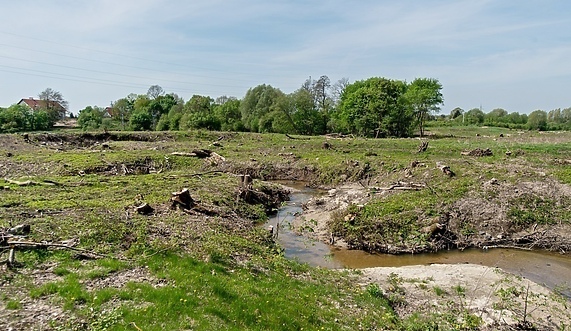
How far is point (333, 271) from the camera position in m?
15.6

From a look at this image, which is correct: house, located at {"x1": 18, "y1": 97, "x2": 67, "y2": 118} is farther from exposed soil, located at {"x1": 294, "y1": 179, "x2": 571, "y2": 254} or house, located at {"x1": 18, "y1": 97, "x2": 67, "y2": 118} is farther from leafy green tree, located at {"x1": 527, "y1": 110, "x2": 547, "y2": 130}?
leafy green tree, located at {"x1": 527, "y1": 110, "x2": 547, "y2": 130}

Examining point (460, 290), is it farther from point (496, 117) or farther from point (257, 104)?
point (496, 117)

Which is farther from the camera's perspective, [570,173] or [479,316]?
[570,173]

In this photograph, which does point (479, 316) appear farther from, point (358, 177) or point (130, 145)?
point (130, 145)

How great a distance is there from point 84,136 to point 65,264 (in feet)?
159

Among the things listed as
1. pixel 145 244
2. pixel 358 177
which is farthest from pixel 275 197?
pixel 145 244

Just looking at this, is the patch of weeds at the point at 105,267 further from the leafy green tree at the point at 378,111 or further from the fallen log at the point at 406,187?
the leafy green tree at the point at 378,111

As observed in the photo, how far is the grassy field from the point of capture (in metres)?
9.93

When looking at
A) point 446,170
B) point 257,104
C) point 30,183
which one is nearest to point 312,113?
point 257,104

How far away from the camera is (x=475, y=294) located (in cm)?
1393

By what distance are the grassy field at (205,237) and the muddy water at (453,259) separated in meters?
1.01

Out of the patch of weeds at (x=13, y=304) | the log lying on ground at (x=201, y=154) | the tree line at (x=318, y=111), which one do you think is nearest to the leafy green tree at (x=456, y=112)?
the tree line at (x=318, y=111)

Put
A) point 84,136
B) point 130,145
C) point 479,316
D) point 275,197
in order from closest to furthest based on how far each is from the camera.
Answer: point 479,316, point 275,197, point 130,145, point 84,136

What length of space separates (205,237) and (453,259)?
458 inches
